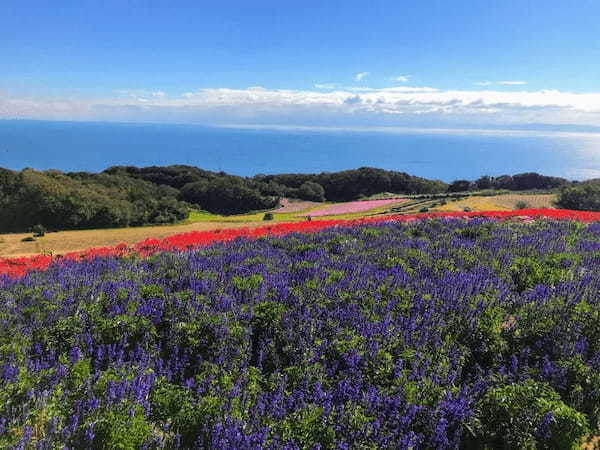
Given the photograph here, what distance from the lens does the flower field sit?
12.2 feet

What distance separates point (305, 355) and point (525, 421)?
2.47m

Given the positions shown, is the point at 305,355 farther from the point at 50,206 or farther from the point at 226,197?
the point at 226,197

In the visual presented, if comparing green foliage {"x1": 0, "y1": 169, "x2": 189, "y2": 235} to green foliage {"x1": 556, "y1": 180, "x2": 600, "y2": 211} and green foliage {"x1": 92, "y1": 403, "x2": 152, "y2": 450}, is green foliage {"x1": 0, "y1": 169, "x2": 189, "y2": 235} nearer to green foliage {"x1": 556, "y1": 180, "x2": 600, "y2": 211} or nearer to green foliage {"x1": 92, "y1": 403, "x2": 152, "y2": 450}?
green foliage {"x1": 92, "y1": 403, "x2": 152, "y2": 450}

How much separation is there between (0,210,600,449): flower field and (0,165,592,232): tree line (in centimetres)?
3575

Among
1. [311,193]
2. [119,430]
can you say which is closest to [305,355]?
[119,430]

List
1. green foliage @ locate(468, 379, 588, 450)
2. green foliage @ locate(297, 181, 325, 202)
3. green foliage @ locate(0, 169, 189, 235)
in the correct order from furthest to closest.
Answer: green foliage @ locate(297, 181, 325, 202) → green foliage @ locate(0, 169, 189, 235) → green foliage @ locate(468, 379, 588, 450)

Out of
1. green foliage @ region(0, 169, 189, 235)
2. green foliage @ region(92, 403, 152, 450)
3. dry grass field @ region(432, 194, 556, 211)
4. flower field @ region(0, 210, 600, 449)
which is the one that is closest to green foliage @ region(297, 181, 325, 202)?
dry grass field @ region(432, 194, 556, 211)

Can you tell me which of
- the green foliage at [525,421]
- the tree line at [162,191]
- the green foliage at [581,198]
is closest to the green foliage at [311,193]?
the tree line at [162,191]

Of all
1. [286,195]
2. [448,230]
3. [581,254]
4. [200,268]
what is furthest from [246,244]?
[286,195]

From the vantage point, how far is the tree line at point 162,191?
127 feet

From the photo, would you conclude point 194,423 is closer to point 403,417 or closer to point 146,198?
point 403,417

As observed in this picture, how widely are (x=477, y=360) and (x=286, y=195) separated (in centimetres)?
9353

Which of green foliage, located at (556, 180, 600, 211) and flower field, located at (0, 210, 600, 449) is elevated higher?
flower field, located at (0, 210, 600, 449)

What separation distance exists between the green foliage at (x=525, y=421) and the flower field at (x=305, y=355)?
0.02m
